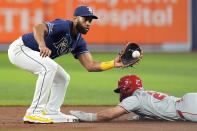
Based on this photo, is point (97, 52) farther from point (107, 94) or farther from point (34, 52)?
point (34, 52)

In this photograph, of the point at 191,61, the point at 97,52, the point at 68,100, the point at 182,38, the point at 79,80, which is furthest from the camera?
the point at 182,38

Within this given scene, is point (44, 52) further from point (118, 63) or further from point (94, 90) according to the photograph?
point (94, 90)

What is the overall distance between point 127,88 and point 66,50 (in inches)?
37.3

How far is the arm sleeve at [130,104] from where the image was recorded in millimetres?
6773

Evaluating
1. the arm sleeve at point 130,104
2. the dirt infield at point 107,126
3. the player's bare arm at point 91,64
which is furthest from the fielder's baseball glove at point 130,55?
the dirt infield at point 107,126

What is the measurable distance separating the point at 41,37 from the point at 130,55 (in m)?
1.29

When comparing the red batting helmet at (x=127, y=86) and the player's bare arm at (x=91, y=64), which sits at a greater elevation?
the player's bare arm at (x=91, y=64)

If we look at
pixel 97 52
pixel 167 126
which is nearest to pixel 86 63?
pixel 167 126

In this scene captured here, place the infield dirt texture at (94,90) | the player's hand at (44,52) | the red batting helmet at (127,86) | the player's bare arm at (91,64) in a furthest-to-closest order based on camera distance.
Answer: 1. the player's bare arm at (91,64)
2. the red batting helmet at (127,86)
3. the infield dirt texture at (94,90)
4. the player's hand at (44,52)

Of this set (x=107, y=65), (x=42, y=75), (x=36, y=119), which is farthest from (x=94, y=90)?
(x=42, y=75)

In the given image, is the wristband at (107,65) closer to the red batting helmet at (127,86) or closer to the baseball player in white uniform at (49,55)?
the baseball player in white uniform at (49,55)

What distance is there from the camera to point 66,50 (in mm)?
7145

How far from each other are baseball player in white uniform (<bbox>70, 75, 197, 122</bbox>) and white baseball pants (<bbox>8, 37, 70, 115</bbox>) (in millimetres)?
386

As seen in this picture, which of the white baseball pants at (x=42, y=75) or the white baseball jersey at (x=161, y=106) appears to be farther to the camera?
the white baseball jersey at (x=161, y=106)
